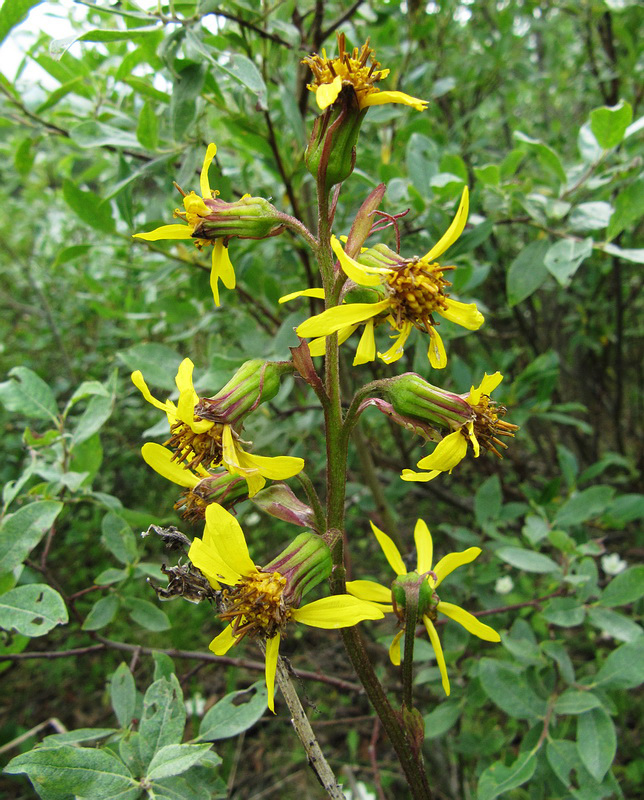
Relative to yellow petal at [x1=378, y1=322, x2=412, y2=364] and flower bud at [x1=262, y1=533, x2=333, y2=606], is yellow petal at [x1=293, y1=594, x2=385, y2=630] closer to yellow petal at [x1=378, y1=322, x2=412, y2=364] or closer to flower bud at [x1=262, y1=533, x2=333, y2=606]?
flower bud at [x1=262, y1=533, x2=333, y2=606]

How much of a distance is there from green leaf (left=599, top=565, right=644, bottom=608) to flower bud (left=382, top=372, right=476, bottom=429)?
0.90 meters

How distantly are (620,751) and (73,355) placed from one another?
375 cm

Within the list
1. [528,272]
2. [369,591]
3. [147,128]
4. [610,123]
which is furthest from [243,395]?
[610,123]

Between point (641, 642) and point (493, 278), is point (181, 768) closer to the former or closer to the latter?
point (641, 642)

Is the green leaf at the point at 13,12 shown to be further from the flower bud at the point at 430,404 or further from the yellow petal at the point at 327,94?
the flower bud at the point at 430,404

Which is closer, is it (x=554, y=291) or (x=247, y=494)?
(x=247, y=494)

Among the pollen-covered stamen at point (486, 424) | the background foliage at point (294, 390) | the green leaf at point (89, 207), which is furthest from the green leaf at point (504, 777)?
the green leaf at point (89, 207)

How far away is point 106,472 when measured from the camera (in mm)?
3027

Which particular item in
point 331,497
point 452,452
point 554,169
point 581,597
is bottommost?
point 581,597

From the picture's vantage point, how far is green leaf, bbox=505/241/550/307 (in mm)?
1643

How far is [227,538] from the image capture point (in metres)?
0.93

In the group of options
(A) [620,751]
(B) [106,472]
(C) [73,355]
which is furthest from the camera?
(C) [73,355]

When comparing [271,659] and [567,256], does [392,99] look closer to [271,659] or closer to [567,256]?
[567,256]

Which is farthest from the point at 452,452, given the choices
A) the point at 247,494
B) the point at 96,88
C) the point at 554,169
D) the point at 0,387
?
the point at 96,88
